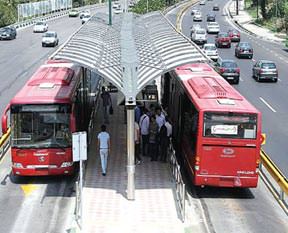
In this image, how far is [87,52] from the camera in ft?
61.8

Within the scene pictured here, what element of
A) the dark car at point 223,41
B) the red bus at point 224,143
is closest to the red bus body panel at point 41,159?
the red bus at point 224,143

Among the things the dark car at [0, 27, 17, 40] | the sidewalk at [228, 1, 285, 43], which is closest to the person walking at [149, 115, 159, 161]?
the dark car at [0, 27, 17, 40]

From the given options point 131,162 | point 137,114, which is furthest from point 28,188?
point 137,114

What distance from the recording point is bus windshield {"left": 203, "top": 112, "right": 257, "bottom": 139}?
711 inches

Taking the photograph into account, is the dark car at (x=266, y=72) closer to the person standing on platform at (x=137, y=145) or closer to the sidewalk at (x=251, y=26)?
the person standing on platform at (x=137, y=145)

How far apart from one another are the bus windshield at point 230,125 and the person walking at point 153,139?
3.34 metres

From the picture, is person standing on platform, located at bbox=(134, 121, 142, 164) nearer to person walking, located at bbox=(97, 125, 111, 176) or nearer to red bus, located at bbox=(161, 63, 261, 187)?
person walking, located at bbox=(97, 125, 111, 176)

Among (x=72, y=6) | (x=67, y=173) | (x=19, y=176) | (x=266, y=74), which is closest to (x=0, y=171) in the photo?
(x=19, y=176)

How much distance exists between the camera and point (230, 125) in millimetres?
18109

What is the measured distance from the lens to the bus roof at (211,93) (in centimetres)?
1834

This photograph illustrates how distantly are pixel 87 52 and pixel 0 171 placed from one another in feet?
18.4

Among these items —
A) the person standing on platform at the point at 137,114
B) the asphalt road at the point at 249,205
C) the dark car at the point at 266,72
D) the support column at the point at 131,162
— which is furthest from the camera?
the dark car at the point at 266,72

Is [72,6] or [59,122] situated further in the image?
[72,6]

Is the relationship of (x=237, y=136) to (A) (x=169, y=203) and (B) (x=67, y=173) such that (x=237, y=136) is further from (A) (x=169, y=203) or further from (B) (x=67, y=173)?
(B) (x=67, y=173)
